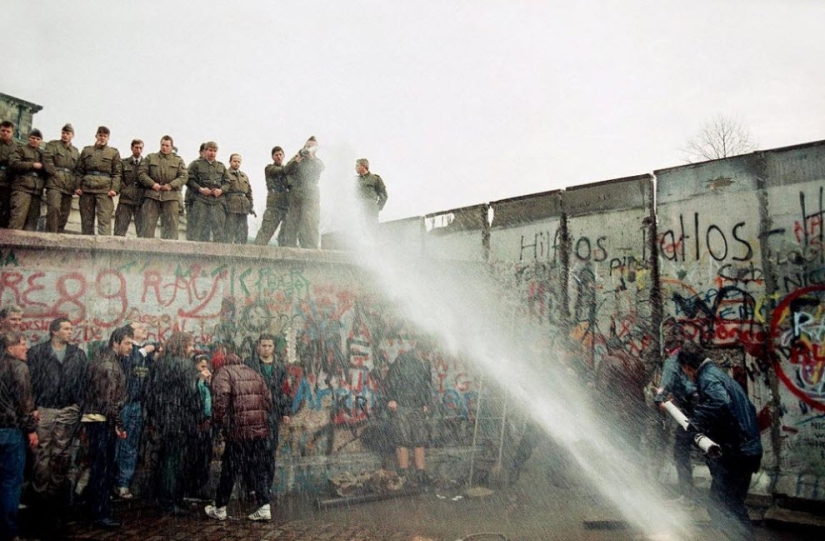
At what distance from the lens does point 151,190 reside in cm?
1016

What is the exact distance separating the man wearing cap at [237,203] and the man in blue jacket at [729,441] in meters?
8.00

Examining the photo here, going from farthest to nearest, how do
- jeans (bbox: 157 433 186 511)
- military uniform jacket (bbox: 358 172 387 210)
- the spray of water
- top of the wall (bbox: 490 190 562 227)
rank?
top of the wall (bbox: 490 190 562 227) → military uniform jacket (bbox: 358 172 387 210) → the spray of water → jeans (bbox: 157 433 186 511)

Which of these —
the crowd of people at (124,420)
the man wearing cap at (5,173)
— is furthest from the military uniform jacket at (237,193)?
→ the man wearing cap at (5,173)

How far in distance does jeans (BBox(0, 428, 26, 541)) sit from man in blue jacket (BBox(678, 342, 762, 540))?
7.16 m

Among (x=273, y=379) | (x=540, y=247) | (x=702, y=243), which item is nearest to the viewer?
(x=273, y=379)

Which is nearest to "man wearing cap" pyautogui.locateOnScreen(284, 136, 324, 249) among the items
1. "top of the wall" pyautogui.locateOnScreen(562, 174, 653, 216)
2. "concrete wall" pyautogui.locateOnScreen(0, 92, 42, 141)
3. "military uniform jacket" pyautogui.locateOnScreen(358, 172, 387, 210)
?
"military uniform jacket" pyautogui.locateOnScreen(358, 172, 387, 210)

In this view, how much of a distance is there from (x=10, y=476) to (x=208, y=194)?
570cm

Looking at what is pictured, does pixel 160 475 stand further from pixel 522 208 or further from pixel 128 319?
pixel 522 208

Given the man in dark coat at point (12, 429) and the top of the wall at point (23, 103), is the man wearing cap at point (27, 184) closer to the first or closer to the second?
the man in dark coat at point (12, 429)

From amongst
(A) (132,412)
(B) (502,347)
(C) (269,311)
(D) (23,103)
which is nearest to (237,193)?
(C) (269,311)

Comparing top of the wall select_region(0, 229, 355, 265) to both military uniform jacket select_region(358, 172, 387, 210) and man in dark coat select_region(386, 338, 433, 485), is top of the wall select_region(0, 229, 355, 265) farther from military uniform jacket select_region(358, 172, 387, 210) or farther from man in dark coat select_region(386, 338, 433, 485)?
man in dark coat select_region(386, 338, 433, 485)

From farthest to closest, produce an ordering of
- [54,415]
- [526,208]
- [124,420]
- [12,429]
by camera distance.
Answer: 1. [526,208]
2. [124,420]
3. [54,415]
4. [12,429]

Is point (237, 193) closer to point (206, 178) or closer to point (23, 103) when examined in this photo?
point (206, 178)

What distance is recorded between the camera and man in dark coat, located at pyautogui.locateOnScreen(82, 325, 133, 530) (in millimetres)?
7035
